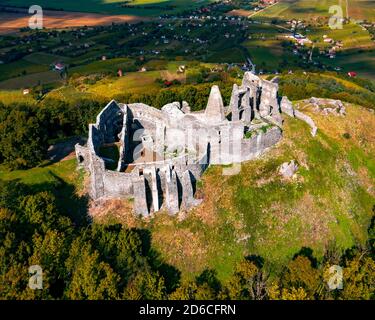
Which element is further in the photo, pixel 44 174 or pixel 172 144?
pixel 44 174

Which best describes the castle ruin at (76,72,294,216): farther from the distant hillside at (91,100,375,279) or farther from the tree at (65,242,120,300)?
the tree at (65,242,120,300)

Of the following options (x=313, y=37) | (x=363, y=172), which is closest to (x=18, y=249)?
(x=363, y=172)

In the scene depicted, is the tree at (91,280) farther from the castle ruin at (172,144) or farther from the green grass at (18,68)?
the green grass at (18,68)

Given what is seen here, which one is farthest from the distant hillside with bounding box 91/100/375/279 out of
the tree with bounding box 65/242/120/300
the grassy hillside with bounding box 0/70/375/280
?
the tree with bounding box 65/242/120/300

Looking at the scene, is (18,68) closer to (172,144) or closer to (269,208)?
(172,144)

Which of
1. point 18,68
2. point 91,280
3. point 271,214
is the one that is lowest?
point 271,214

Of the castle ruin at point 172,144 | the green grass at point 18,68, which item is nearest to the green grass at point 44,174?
the castle ruin at point 172,144

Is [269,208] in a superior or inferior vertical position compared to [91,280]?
superior

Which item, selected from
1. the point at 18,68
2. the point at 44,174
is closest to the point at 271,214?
the point at 44,174
